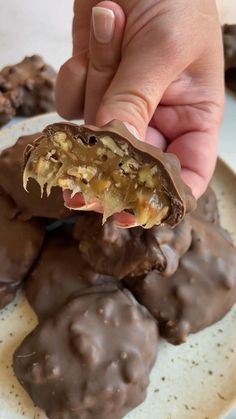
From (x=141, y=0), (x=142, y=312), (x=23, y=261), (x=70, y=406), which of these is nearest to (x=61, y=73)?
(x=141, y=0)

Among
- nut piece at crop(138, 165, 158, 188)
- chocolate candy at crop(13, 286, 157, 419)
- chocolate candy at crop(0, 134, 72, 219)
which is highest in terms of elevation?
nut piece at crop(138, 165, 158, 188)

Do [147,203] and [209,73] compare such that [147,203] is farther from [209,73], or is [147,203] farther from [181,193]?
[209,73]

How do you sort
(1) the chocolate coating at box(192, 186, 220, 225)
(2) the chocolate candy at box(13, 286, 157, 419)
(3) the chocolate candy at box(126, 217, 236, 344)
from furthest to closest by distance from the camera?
(1) the chocolate coating at box(192, 186, 220, 225), (3) the chocolate candy at box(126, 217, 236, 344), (2) the chocolate candy at box(13, 286, 157, 419)

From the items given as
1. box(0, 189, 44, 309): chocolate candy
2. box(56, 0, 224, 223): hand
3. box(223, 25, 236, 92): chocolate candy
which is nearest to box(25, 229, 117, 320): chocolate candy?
box(0, 189, 44, 309): chocolate candy

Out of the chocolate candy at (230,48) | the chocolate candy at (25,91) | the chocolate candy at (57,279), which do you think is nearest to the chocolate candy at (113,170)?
the chocolate candy at (57,279)

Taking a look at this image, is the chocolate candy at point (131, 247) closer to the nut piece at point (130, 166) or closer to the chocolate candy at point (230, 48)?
the nut piece at point (130, 166)

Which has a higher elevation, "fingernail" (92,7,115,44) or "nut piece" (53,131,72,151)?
"fingernail" (92,7,115,44)

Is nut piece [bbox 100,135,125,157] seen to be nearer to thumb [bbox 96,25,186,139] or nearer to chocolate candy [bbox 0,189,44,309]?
thumb [bbox 96,25,186,139]

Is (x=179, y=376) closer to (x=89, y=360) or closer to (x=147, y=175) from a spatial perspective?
(x=89, y=360)
